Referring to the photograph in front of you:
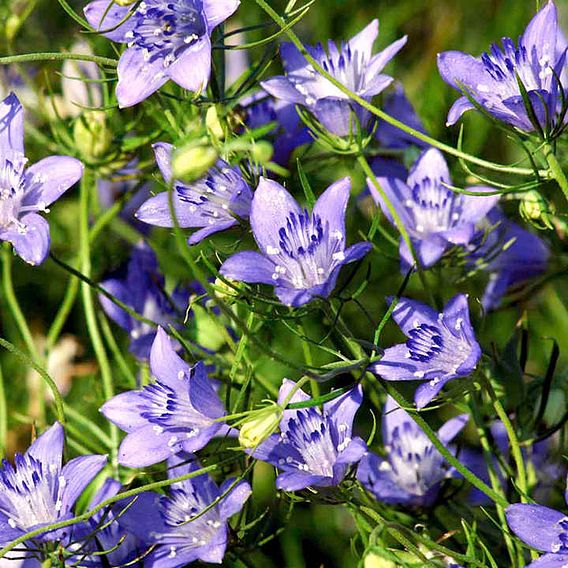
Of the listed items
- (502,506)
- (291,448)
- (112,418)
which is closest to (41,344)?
(112,418)

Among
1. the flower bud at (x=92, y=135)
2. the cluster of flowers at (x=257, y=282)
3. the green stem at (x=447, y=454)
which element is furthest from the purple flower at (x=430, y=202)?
the flower bud at (x=92, y=135)

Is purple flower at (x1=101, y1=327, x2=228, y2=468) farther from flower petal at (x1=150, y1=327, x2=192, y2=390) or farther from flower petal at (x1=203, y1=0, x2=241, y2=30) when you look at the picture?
flower petal at (x1=203, y1=0, x2=241, y2=30)

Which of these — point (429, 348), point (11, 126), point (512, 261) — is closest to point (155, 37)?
point (11, 126)

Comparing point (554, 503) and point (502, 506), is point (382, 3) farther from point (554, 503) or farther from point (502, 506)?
point (502, 506)

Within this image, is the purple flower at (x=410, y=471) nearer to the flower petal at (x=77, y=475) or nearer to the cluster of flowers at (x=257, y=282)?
the cluster of flowers at (x=257, y=282)

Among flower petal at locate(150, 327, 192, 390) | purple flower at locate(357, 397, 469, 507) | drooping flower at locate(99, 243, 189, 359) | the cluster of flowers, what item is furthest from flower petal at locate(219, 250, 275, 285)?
drooping flower at locate(99, 243, 189, 359)

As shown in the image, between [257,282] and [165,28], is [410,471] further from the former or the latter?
[165,28]
